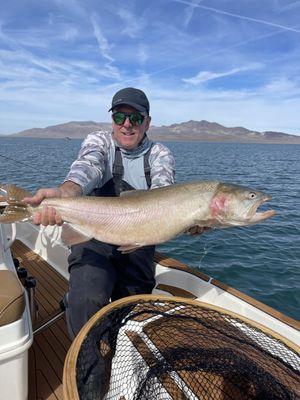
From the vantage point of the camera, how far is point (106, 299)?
153 inches

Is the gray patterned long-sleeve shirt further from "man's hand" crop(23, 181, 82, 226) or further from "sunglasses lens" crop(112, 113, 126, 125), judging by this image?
"man's hand" crop(23, 181, 82, 226)

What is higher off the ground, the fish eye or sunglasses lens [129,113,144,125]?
sunglasses lens [129,113,144,125]

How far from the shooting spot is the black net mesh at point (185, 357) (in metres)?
3.12

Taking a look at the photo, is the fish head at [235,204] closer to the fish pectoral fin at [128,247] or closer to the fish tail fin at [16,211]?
the fish pectoral fin at [128,247]

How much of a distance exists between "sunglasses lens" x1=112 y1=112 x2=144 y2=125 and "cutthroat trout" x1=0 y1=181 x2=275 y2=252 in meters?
1.22

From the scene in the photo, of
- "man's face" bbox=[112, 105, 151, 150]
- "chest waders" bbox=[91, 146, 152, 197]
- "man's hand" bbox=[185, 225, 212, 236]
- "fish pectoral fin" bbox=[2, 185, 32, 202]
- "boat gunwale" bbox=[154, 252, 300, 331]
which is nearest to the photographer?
"fish pectoral fin" bbox=[2, 185, 32, 202]

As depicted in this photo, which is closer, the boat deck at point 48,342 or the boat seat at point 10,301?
the boat seat at point 10,301

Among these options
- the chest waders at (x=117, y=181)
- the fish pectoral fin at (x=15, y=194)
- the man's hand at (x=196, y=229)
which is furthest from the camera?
the chest waders at (x=117, y=181)

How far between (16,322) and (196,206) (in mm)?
2136

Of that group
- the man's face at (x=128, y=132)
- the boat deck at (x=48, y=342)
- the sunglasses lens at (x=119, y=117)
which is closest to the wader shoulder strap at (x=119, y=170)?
the man's face at (x=128, y=132)

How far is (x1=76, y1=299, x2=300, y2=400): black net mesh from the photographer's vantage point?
3.12 m

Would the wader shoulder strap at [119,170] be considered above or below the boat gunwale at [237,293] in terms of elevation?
above

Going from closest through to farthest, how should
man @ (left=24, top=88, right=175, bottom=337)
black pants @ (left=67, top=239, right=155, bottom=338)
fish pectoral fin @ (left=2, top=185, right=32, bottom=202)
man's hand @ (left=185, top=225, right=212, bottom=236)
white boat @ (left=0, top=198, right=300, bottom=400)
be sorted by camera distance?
white boat @ (left=0, top=198, right=300, bottom=400), black pants @ (left=67, top=239, right=155, bottom=338), man @ (left=24, top=88, right=175, bottom=337), fish pectoral fin @ (left=2, top=185, right=32, bottom=202), man's hand @ (left=185, top=225, right=212, bottom=236)

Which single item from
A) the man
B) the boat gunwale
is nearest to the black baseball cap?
the man
